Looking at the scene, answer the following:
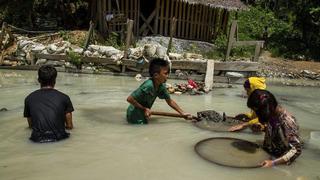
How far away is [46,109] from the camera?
16.6 ft

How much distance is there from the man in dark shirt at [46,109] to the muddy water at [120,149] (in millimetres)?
204

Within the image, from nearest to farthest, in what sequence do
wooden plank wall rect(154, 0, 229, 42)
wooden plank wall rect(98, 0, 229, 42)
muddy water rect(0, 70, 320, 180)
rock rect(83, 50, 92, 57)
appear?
muddy water rect(0, 70, 320, 180)
rock rect(83, 50, 92, 57)
wooden plank wall rect(98, 0, 229, 42)
wooden plank wall rect(154, 0, 229, 42)

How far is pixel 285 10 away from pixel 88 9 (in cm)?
1195

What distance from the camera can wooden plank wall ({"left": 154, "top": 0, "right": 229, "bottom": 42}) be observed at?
1852 cm

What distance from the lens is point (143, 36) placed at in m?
18.5

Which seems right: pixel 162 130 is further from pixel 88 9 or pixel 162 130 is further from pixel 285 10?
pixel 285 10

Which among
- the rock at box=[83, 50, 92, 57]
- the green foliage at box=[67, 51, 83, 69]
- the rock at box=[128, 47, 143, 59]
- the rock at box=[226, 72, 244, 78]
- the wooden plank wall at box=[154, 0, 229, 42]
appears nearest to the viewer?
the rock at box=[226, 72, 244, 78]

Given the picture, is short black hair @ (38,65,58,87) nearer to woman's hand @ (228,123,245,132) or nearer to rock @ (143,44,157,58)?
woman's hand @ (228,123,245,132)

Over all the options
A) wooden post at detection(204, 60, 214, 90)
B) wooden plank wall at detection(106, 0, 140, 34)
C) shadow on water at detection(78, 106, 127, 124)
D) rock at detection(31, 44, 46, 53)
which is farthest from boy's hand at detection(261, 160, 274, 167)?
wooden plank wall at detection(106, 0, 140, 34)

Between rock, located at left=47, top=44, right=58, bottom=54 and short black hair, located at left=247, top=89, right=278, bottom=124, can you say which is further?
rock, located at left=47, top=44, right=58, bottom=54

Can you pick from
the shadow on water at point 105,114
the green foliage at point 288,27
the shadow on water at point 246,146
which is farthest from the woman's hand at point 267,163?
the green foliage at point 288,27

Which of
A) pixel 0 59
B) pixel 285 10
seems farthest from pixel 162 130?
pixel 285 10

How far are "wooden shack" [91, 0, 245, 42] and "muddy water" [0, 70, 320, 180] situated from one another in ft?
29.9

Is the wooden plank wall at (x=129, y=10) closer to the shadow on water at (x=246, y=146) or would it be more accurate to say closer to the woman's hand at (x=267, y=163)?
the shadow on water at (x=246, y=146)
